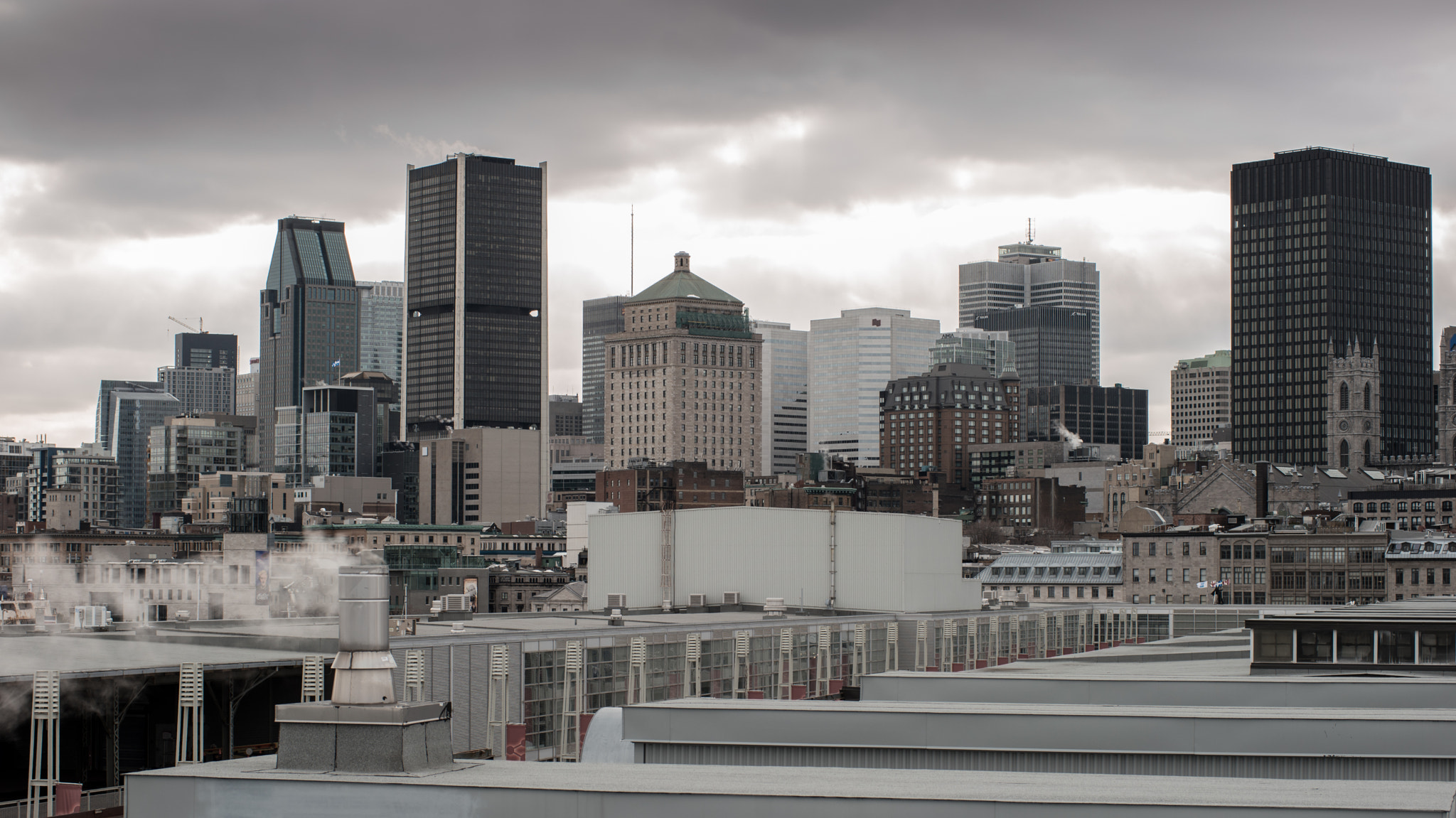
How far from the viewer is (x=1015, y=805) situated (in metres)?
25.7

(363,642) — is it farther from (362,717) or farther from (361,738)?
(361,738)

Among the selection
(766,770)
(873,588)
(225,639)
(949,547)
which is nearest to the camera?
(766,770)

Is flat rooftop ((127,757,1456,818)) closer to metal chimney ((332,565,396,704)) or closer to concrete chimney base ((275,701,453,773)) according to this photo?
concrete chimney base ((275,701,453,773))

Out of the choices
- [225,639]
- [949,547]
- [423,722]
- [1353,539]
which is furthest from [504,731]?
[1353,539]

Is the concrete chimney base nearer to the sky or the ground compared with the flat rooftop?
nearer to the sky

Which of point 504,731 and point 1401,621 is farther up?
point 1401,621

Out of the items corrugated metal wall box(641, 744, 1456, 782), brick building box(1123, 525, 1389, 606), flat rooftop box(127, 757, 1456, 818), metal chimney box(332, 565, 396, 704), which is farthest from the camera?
brick building box(1123, 525, 1389, 606)

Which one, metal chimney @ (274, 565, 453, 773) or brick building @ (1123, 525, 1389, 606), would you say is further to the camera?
brick building @ (1123, 525, 1389, 606)

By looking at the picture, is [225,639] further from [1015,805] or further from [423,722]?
[1015,805]

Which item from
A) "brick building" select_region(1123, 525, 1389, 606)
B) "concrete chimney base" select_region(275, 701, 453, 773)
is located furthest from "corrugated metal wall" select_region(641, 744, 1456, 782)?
"brick building" select_region(1123, 525, 1389, 606)

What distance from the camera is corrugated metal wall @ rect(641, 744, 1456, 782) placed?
36.8 meters

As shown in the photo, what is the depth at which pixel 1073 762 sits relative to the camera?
38219 mm

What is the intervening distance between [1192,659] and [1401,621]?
10134 millimetres

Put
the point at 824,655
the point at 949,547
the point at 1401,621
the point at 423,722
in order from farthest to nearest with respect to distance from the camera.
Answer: the point at 949,547 → the point at 824,655 → the point at 1401,621 → the point at 423,722
